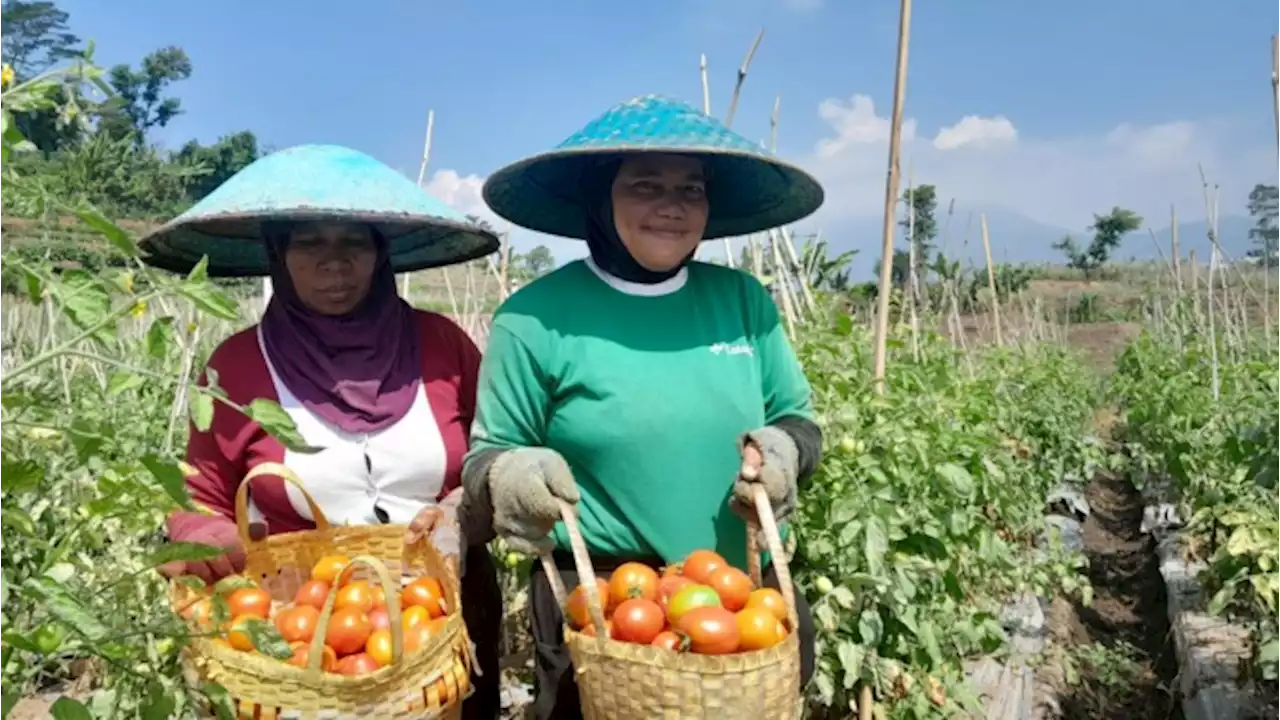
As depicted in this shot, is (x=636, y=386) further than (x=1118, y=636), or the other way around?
(x=1118, y=636)

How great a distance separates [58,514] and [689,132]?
2.18 metres

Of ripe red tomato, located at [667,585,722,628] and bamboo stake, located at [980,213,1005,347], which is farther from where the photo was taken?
bamboo stake, located at [980,213,1005,347]

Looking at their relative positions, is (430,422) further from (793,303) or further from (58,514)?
(793,303)

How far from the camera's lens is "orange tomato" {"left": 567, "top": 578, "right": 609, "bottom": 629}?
1.55m

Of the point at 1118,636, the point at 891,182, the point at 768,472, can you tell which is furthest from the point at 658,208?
the point at 1118,636

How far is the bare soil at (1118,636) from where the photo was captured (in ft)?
11.7

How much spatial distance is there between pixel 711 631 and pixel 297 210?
3.24ft

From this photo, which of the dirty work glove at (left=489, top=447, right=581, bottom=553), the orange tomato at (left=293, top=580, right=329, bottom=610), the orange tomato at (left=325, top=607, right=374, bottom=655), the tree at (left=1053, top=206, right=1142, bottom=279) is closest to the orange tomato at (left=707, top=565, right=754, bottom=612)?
the dirty work glove at (left=489, top=447, right=581, bottom=553)

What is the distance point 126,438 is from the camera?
3.49 metres

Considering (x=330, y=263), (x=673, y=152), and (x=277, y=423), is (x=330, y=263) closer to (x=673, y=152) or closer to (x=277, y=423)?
(x=673, y=152)

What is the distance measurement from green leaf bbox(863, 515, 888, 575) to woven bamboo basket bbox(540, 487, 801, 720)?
2.18 ft

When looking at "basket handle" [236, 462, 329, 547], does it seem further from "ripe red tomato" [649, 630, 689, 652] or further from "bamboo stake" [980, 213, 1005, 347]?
"bamboo stake" [980, 213, 1005, 347]

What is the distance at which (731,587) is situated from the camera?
1.53 meters

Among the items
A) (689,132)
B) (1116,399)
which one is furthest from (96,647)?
(1116,399)
